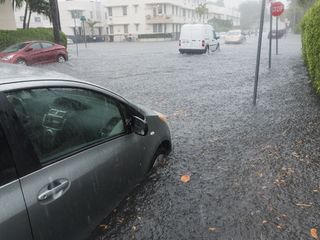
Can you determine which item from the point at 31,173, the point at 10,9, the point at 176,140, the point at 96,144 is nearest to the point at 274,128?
the point at 176,140

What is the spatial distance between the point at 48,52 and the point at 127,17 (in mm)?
49050

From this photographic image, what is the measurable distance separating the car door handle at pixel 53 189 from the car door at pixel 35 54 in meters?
15.8

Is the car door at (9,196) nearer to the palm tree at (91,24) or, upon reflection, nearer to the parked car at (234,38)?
the parked car at (234,38)

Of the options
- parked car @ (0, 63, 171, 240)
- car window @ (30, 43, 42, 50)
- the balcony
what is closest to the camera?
parked car @ (0, 63, 171, 240)

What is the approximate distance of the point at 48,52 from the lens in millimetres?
18250

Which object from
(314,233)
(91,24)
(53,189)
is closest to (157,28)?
(91,24)

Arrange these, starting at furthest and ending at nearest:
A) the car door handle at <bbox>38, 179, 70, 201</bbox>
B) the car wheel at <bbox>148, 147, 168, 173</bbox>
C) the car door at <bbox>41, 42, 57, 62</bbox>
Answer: the car door at <bbox>41, 42, 57, 62</bbox> < the car wheel at <bbox>148, 147, 168, 173</bbox> < the car door handle at <bbox>38, 179, 70, 201</bbox>

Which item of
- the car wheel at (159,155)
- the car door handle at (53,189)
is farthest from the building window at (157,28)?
the car door handle at (53,189)

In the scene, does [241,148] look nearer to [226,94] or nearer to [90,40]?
[226,94]

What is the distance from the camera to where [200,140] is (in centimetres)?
567

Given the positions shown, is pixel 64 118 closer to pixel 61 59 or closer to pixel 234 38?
pixel 61 59

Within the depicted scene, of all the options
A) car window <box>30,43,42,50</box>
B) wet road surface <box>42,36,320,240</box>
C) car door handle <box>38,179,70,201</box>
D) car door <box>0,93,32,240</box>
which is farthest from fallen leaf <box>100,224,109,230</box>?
car window <box>30,43,42,50</box>

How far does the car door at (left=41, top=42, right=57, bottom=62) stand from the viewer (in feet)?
59.1

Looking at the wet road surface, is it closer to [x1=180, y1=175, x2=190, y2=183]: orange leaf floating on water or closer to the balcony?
[x1=180, y1=175, x2=190, y2=183]: orange leaf floating on water
